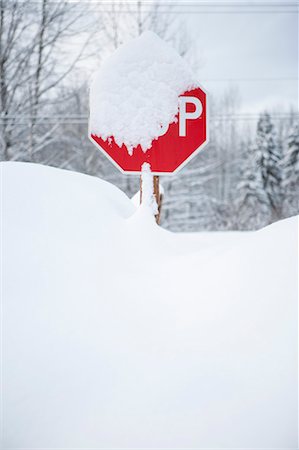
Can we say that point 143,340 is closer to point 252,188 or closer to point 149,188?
point 149,188

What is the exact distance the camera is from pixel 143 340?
37.3 inches

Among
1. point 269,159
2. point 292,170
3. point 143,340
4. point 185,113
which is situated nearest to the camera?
point 143,340

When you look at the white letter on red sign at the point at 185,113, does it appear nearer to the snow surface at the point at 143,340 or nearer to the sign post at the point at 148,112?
the sign post at the point at 148,112

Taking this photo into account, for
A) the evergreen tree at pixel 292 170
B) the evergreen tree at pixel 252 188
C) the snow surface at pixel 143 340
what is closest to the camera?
the snow surface at pixel 143 340

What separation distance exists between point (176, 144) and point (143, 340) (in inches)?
41.1

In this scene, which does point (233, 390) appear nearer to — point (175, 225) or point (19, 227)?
point (19, 227)

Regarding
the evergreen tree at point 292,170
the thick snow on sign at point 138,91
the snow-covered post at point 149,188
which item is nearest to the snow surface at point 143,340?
the snow-covered post at point 149,188

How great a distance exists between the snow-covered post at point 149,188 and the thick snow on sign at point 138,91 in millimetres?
129

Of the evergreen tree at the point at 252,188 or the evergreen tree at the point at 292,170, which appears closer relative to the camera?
the evergreen tree at the point at 292,170

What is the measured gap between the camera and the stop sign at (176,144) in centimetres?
163

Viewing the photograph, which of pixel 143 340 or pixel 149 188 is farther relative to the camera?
pixel 149 188

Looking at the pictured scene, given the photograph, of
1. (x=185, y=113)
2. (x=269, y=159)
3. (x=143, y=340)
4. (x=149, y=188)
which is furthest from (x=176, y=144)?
(x=269, y=159)

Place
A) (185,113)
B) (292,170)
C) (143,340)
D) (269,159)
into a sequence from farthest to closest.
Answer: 1. (269,159)
2. (292,170)
3. (185,113)
4. (143,340)

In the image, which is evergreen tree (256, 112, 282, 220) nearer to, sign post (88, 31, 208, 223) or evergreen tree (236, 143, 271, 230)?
evergreen tree (236, 143, 271, 230)
